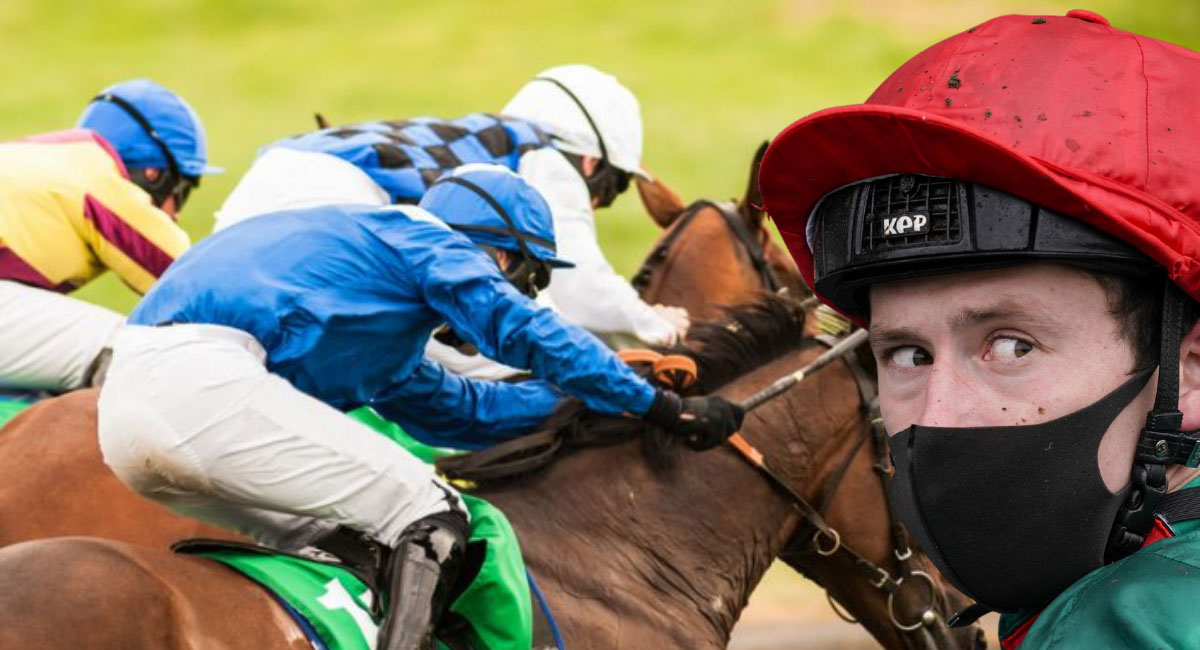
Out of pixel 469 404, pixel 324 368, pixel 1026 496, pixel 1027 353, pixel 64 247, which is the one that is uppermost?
pixel 1027 353

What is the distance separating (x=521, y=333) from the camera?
3.14 meters

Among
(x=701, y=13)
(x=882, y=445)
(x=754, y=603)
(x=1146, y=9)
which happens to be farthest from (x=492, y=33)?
(x=882, y=445)

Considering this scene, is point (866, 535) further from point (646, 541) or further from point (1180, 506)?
point (1180, 506)

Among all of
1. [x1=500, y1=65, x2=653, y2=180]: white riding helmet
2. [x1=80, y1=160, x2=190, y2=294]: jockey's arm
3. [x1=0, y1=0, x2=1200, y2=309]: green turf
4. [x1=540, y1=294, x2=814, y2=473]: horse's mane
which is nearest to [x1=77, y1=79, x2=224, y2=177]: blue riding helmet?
[x1=80, y1=160, x2=190, y2=294]: jockey's arm

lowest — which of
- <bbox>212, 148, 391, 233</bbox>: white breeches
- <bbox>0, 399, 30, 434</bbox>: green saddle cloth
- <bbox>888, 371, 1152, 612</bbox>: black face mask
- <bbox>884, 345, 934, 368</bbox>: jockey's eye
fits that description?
<bbox>0, 399, 30, 434</bbox>: green saddle cloth

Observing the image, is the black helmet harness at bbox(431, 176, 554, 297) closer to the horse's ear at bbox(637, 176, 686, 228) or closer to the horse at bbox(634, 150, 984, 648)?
the horse at bbox(634, 150, 984, 648)

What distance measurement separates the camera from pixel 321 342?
3.02 m

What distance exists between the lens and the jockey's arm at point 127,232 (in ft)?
15.5

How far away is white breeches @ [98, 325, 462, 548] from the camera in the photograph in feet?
9.27

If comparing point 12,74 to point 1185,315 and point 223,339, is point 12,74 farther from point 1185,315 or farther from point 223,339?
point 1185,315

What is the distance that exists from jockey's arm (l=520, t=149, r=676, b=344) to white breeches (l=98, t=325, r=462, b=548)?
1636mm

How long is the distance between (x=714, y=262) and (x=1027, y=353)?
3851mm

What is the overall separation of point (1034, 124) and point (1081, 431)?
0.85 feet

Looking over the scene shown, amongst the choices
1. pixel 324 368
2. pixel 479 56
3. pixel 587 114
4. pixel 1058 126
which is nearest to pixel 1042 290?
pixel 1058 126
